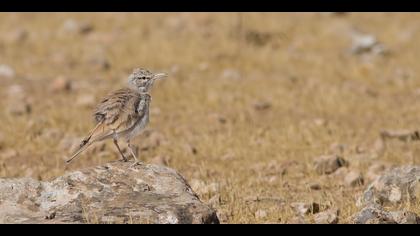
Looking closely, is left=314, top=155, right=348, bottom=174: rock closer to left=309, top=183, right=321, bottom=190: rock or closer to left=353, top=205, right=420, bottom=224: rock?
left=309, top=183, right=321, bottom=190: rock

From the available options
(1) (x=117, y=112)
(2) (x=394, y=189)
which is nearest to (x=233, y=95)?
(2) (x=394, y=189)

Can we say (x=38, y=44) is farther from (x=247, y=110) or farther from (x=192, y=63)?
(x=247, y=110)

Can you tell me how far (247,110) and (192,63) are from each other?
3.07 meters

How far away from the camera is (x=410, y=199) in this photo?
29.2 ft

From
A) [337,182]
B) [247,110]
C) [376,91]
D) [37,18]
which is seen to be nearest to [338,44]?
[376,91]

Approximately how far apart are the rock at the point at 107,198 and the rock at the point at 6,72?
884cm

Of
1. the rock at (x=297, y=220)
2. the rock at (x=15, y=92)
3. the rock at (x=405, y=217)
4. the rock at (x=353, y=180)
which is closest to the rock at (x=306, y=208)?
the rock at (x=297, y=220)

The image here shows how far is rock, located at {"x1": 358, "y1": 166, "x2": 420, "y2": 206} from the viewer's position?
8961mm

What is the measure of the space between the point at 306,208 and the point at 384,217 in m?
1.25

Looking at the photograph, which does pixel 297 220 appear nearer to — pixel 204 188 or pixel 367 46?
pixel 204 188

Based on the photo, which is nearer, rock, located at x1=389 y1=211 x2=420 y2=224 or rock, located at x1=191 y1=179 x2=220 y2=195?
rock, located at x1=389 y1=211 x2=420 y2=224

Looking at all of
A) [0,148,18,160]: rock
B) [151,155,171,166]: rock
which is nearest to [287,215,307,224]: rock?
[151,155,171,166]: rock

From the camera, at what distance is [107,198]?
7285 mm

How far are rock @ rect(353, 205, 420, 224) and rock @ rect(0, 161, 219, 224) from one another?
1.40 meters
